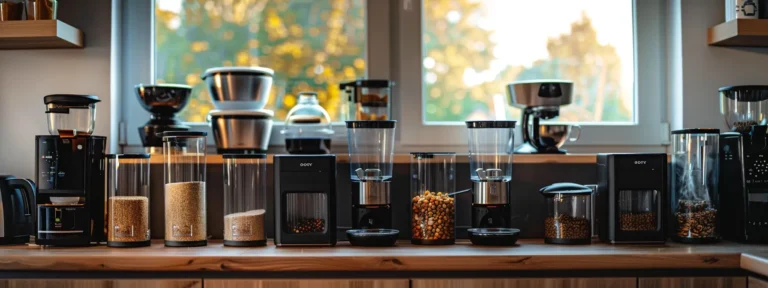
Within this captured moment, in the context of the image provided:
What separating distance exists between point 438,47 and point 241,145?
79 centimetres

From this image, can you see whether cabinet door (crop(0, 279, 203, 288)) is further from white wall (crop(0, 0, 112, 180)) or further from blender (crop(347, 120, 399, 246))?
white wall (crop(0, 0, 112, 180))

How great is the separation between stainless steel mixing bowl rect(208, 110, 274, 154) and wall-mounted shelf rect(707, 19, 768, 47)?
150cm

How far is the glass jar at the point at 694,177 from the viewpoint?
239 cm

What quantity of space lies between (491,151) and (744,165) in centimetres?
73

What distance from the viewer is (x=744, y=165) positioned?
236cm

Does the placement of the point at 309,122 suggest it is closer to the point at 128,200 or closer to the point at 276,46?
the point at 276,46

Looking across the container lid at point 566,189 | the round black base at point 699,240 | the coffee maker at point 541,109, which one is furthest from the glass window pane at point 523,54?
the round black base at point 699,240

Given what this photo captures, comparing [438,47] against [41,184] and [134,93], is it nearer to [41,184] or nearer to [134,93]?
[134,93]

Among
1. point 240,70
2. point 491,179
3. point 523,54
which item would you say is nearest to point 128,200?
point 240,70

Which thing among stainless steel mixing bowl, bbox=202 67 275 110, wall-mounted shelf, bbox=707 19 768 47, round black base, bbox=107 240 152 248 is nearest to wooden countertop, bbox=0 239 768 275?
round black base, bbox=107 240 152 248

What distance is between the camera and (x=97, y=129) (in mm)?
2730

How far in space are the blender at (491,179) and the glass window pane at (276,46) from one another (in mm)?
631

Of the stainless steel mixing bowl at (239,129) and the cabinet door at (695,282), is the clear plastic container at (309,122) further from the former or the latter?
the cabinet door at (695,282)

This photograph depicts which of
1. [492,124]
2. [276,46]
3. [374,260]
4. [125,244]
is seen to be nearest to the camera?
[374,260]
